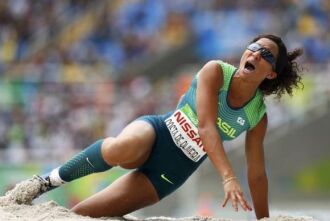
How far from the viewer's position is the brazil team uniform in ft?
17.9

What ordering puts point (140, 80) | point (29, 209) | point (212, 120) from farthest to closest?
point (140, 80) < point (29, 209) < point (212, 120)

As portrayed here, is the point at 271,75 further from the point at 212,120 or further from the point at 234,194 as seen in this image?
the point at 234,194

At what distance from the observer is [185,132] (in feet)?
18.2

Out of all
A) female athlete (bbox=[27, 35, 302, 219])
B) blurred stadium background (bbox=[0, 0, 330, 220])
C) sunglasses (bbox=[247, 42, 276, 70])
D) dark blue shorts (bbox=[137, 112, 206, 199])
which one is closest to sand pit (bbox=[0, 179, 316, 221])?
female athlete (bbox=[27, 35, 302, 219])

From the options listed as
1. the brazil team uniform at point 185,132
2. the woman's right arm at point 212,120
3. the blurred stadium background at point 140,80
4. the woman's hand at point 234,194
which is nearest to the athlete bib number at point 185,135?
the brazil team uniform at point 185,132

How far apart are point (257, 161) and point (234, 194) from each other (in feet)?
2.58

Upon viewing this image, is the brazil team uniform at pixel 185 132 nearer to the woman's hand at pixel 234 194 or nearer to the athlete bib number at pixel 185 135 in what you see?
the athlete bib number at pixel 185 135

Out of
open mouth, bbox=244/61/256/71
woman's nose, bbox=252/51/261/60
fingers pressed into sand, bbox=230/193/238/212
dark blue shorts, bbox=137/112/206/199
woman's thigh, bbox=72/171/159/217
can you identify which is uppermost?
woman's nose, bbox=252/51/261/60

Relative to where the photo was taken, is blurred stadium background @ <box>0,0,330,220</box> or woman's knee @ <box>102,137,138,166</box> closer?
woman's knee @ <box>102,137,138,166</box>

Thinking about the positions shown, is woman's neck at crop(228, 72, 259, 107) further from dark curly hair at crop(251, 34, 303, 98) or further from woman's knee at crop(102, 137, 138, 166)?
woman's knee at crop(102, 137, 138, 166)

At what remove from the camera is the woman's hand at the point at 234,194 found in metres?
4.80

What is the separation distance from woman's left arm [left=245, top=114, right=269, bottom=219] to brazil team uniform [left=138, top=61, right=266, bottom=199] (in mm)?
69

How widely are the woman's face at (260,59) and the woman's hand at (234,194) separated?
752 mm

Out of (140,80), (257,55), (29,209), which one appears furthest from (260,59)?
(140,80)
